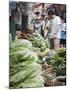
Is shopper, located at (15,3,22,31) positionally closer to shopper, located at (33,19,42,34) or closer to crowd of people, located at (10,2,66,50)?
crowd of people, located at (10,2,66,50)

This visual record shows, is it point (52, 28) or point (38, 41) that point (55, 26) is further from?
point (38, 41)

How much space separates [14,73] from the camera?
58.2 inches

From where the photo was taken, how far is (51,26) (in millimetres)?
1549

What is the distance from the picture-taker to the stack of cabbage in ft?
4.85

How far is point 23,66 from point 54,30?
358 mm

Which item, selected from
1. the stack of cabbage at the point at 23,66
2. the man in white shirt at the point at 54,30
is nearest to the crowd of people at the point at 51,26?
the man in white shirt at the point at 54,30

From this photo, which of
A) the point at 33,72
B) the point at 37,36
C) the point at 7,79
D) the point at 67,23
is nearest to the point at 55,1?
the point at 67,23

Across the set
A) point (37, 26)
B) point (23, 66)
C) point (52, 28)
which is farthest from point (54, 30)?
point (23, 66)

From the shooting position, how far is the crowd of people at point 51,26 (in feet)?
4.99

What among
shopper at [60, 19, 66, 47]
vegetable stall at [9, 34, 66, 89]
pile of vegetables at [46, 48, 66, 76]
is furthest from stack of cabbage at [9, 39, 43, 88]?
shopper at [60, 19, 66, 47]

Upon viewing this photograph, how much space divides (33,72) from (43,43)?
0.75 ft

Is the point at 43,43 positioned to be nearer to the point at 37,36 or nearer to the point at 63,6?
Answer: the point at 37,36

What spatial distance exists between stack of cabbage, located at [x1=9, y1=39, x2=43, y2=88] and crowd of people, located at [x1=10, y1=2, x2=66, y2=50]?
14 centimetres

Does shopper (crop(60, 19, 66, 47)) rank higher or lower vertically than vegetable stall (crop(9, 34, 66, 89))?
higher
